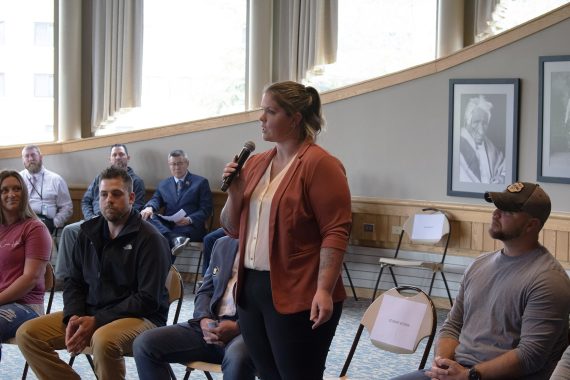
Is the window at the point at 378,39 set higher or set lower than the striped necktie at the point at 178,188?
higher

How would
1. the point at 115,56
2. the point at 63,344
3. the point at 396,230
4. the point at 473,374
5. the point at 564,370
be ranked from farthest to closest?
the point at 115,56 → the point at 396,230 → the point at 63,344 → the point at 473,374 → the point at 564,370

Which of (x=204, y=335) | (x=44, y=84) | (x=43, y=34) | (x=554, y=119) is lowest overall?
(x=204, y=335)

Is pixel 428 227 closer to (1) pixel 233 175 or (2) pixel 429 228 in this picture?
(2) pixel 429 228

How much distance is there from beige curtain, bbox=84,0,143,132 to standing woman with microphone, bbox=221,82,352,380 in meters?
6.36

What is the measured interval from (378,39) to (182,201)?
2.34 metres

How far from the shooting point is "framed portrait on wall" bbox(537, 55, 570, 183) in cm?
682

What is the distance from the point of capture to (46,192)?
8.38 metres

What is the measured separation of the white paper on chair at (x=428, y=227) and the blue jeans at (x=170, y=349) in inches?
140

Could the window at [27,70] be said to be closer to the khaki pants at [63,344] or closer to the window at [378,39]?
the window at [378,39]

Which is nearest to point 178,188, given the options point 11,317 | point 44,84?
point 44,84

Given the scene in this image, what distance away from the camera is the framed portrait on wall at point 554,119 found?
6824mm

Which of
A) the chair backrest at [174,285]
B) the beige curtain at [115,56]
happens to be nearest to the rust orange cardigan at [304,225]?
the chair backrest at [174,285]

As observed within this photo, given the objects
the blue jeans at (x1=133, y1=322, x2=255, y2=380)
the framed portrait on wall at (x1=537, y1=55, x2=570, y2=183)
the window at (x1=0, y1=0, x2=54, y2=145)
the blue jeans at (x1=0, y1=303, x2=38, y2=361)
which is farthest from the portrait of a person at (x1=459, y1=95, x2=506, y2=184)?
the window at (x1=0, y1=0, x2=54, y2=145)

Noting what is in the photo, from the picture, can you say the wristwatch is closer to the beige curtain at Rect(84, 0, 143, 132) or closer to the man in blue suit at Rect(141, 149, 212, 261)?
the man in blue suit at Rect(141, 149, 212, 261)
